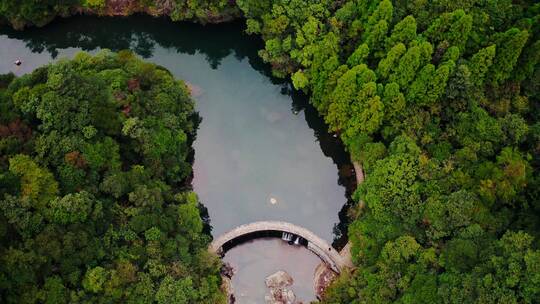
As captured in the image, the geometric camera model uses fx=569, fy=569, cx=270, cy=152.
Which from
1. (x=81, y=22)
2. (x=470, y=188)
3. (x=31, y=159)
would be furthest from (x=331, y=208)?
(x=81, y=22)

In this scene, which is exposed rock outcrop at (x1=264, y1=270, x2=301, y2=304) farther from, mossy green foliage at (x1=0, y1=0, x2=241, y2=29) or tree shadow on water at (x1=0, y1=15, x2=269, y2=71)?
mossy green foliage at (x1=0, y1=0, x2=241, y2=29)

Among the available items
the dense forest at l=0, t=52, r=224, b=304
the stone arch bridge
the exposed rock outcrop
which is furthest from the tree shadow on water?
the exposed rock outcrop

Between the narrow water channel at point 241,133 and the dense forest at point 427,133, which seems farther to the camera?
the narrow water channel at point 241,133

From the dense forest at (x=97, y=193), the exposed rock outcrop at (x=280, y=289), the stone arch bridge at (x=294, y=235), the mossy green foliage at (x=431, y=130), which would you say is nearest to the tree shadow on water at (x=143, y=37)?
the mossy green foliage at (x=431, y=130)

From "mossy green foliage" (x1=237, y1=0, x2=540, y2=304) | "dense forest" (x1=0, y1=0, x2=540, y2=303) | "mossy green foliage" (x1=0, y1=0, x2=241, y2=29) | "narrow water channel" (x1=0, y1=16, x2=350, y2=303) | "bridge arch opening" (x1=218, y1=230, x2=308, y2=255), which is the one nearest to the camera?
"dense forest" (x1=0, y1=0, x2=540, y2=303)

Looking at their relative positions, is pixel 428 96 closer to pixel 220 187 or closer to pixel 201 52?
pixel 220 187

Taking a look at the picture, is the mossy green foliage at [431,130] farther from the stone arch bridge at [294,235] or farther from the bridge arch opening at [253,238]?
the bridge arch opening at [253,238]
